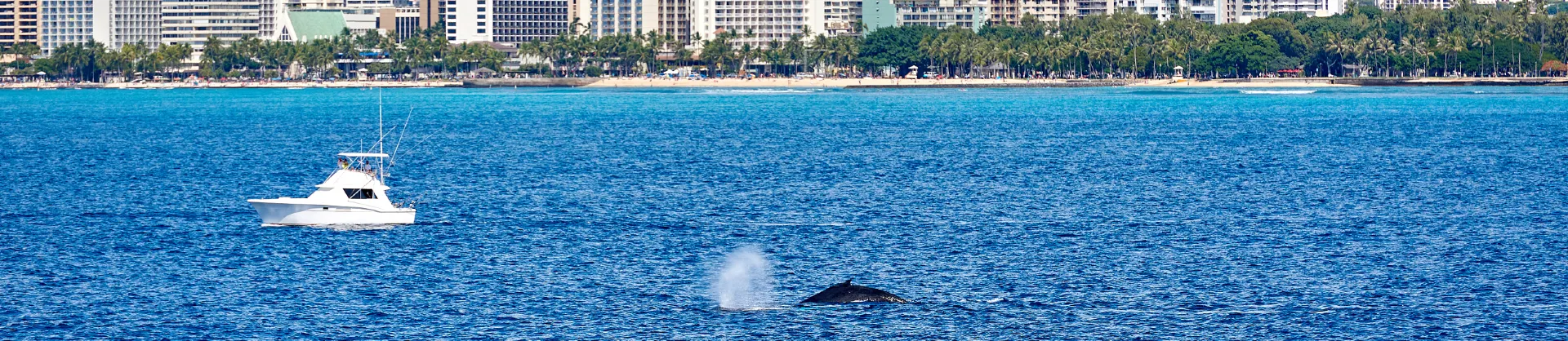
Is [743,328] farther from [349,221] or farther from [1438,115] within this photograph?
[1438,115]

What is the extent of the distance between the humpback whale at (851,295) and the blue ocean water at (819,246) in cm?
67

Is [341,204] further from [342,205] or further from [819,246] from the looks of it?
[819,246]

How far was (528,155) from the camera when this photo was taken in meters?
115

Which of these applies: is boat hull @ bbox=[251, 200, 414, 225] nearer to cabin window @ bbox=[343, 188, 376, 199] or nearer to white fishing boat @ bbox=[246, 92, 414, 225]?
white fishing boat @ bbox=[246, 92, 414, 225]

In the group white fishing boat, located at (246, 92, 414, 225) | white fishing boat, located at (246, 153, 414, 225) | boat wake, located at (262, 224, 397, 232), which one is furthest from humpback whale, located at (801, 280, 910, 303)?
white fishing boat, located at (246, 153, 414, 225)

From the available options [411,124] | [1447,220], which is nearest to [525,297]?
[1447,220]

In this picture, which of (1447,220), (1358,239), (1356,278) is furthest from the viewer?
(1447,220)

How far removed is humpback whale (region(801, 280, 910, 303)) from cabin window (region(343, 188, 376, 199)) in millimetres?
21082

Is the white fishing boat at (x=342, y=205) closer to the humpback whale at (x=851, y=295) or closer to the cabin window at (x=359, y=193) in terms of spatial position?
the cabin window at (x=359, y=193)

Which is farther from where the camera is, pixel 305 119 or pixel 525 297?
pixel 305 119

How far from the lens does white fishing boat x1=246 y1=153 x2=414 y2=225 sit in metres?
63.9

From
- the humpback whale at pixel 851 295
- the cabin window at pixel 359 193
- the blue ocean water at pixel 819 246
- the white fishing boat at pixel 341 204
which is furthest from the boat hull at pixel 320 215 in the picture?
the humpback whale at pixel 851 295

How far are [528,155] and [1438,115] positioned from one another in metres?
97.4

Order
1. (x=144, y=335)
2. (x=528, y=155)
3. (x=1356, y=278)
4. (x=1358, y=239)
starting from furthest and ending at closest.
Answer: (x=528, y=155), (x=1358, y=239), (x=1356, y=278), (x=144, y=335)
